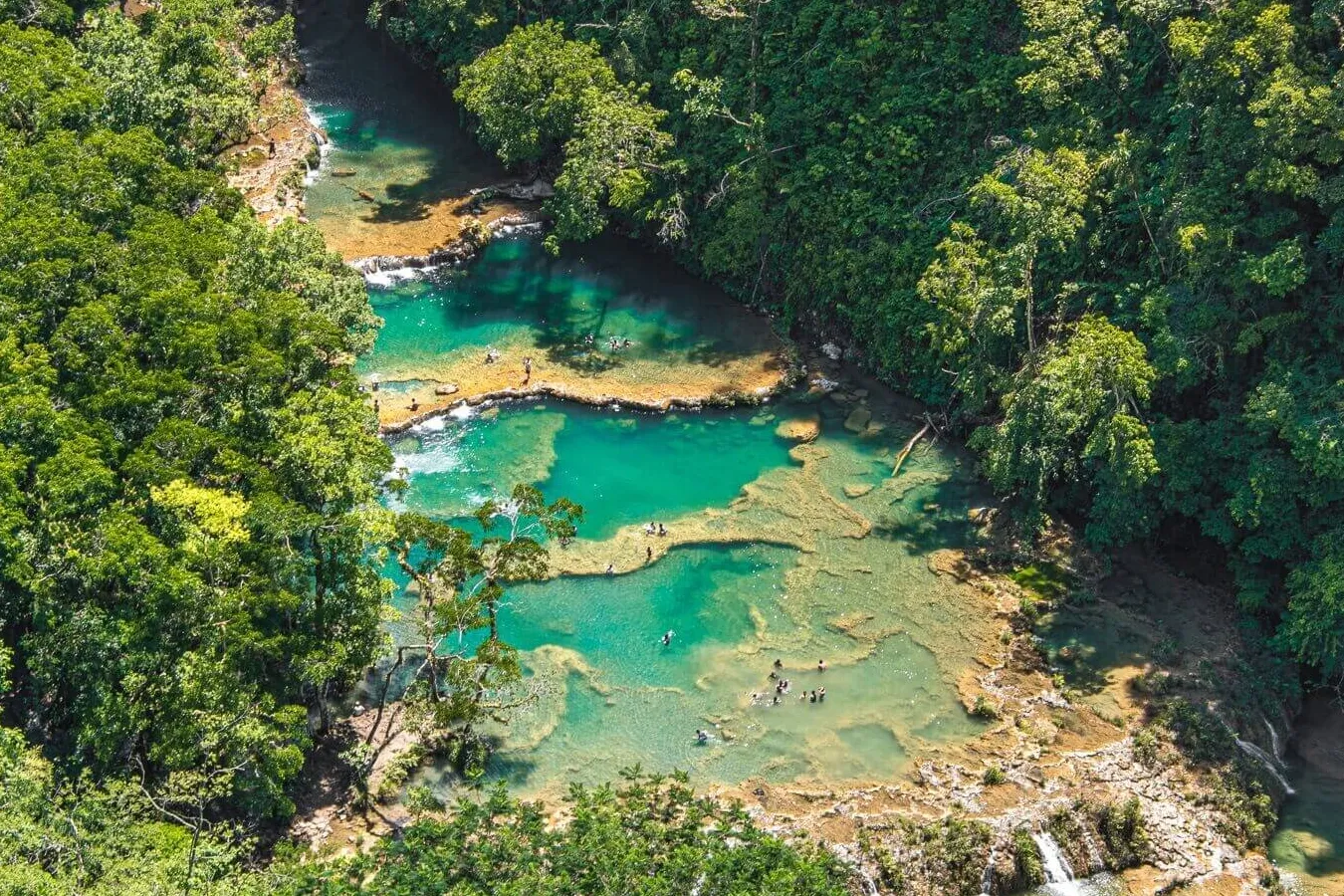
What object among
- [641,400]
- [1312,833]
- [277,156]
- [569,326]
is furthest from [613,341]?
[1312,833]

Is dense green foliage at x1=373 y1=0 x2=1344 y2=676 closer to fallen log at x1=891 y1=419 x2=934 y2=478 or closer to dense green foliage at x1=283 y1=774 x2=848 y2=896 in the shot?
fallen log at x1=891 y1=419 x2=934 y2=478

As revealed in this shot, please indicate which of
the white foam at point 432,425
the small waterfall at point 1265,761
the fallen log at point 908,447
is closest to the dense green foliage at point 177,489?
the white foam at point 432,425

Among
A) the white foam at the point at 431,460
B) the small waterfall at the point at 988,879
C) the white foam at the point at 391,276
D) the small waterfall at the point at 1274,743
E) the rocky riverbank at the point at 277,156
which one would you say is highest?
the rocky riverbank at the point at 277,156

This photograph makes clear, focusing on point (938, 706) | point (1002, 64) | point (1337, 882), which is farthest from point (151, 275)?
point (1337, 882)

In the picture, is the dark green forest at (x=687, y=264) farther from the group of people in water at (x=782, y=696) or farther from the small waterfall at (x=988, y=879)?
the small waterfall at (x=988, y=879)

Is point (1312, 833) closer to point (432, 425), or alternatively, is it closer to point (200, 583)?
point (200, 583)

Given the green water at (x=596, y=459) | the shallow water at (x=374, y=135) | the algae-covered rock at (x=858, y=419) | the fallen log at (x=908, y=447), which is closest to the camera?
the green water at (x=596, y=459)
